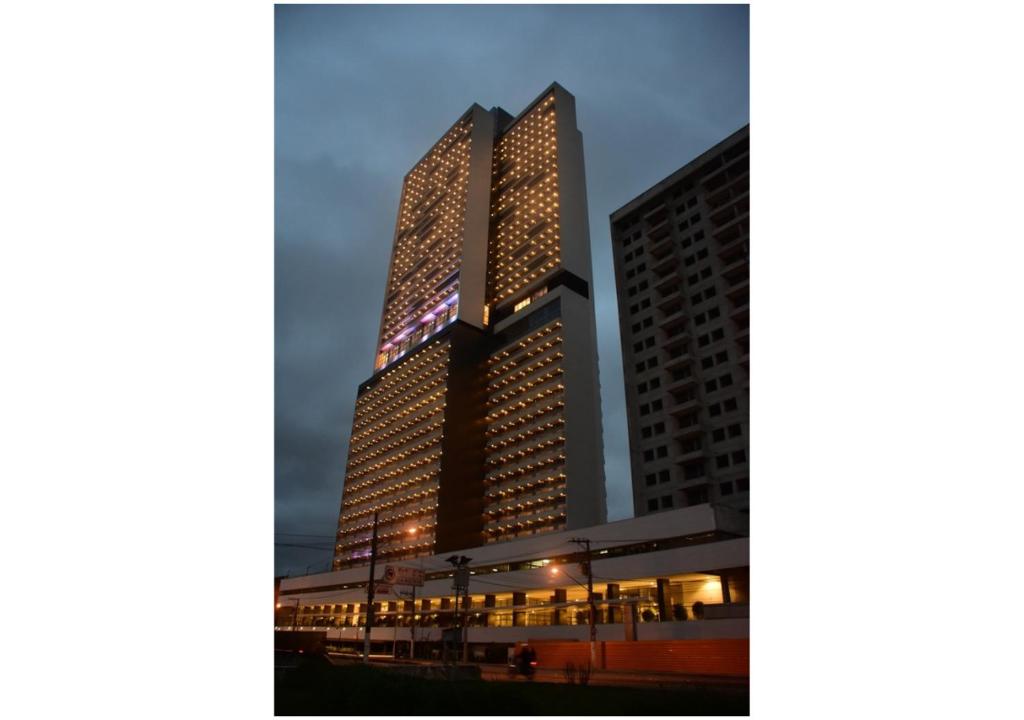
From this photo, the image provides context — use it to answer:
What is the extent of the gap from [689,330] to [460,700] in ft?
192

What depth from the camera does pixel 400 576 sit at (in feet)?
109

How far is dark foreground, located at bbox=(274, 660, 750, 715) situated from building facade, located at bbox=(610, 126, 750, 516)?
1784 inches

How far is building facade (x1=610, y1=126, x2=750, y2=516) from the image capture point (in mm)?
60312

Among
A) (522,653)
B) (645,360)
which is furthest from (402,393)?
(522,653)

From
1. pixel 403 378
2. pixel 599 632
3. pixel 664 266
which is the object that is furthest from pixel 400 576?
pixel 403 378

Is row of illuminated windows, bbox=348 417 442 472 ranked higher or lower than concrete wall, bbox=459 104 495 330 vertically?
lower

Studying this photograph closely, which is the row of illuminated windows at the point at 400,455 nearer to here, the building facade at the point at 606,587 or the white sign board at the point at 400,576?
the building facade at the point at 606,587

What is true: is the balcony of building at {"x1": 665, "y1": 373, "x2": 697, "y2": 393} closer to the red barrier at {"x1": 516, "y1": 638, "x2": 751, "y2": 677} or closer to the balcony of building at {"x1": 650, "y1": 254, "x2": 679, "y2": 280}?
the balcony of building at {"x1": 650, "y1": 254, "x2": 679, "y2": 280}

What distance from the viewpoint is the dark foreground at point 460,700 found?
12.9m

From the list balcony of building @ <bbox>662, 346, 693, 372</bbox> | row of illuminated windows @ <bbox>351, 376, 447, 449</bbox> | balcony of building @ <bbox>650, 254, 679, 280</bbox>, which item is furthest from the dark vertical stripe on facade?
balcony of building @ <bbox>662, 346, 693, 372</bbox>

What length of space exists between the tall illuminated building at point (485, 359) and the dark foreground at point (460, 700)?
57894 millimetres

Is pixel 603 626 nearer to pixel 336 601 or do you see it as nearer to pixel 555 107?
pixel 336 601

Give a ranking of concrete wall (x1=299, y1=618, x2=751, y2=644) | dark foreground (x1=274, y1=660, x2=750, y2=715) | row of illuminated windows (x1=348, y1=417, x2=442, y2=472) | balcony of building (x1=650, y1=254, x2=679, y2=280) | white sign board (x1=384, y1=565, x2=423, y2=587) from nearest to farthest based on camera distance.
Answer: dark foreground (x1=274, y1=660, x2=750, y2=715) → white sign board (x1=384, y1=565, x2=423, y2=587) → concrete wall (x1=299, y1=618, x2=751, y2=644) → balcony of building (x1=650, y1=254, x2=679, y2=280) → row of illuminated windows (x1=348, y1=417, x2=442, y2=472)

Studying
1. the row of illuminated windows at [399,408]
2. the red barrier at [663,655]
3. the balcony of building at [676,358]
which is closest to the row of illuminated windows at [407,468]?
the row of illuminated windows at [399,408]
